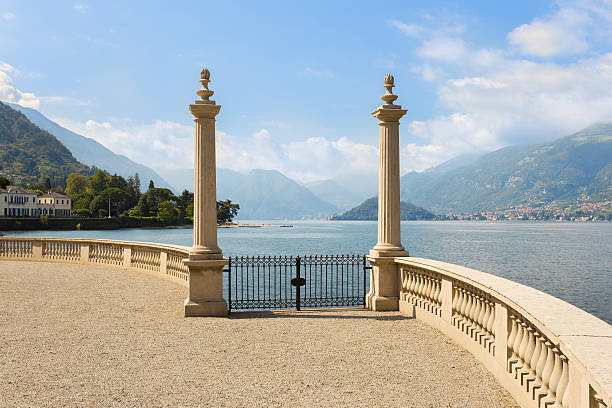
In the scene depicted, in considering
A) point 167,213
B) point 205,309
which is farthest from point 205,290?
point 167,213

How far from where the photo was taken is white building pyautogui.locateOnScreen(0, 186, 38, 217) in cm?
11812

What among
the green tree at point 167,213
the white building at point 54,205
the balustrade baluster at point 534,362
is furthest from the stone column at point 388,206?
the white building at point 54,205

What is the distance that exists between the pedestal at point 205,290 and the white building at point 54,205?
136 metres

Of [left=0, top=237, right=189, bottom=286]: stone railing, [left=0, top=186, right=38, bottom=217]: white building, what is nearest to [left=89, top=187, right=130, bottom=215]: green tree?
[left=0, top=186, right=38, bottom=217]: white building

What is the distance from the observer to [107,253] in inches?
754

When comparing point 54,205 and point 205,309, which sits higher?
point 54,205

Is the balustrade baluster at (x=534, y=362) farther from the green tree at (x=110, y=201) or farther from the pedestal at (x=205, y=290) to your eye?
the green tree at (x=110, y=201)

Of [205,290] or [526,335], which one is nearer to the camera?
[526,335]

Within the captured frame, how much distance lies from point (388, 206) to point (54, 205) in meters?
139

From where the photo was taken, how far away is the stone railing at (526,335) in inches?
146

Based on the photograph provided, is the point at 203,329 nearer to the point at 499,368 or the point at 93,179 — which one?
the point at 499,368

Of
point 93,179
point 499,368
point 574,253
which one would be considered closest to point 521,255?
point 574,253

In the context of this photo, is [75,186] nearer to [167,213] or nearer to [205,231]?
[167,213]

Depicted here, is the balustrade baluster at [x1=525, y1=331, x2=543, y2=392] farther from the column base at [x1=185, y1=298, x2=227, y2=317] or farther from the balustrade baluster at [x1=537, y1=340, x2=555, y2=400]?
the column base at [x1=185, y1=298, x2=227, y2=317]
